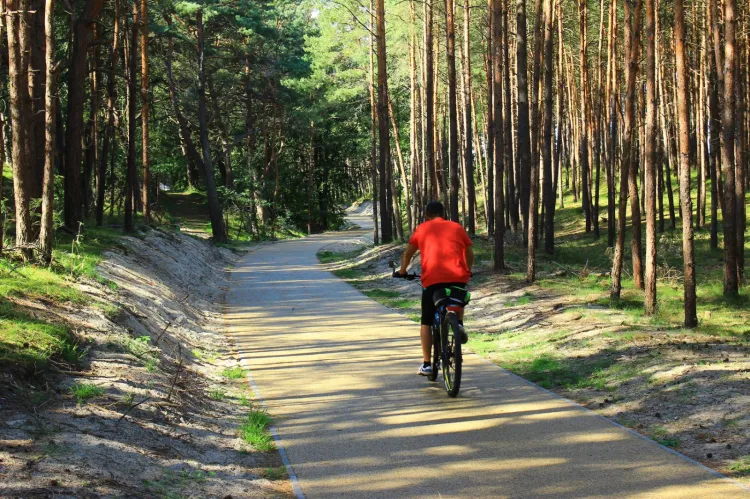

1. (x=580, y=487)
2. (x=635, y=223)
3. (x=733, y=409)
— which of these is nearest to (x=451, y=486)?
(x=580, y=487)

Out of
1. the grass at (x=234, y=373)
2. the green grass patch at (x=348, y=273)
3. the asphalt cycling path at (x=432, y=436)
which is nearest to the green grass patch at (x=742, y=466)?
the asphalt cycling path at (x=432, y=436)

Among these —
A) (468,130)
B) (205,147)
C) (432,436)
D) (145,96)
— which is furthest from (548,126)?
(432,436)

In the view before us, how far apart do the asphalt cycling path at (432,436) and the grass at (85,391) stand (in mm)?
1688

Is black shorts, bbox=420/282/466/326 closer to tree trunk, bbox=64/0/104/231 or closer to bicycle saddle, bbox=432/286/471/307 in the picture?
bicycle saddle, bbox=432/286/471/307

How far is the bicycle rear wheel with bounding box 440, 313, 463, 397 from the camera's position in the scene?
8.16m

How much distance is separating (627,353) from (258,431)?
209 inches

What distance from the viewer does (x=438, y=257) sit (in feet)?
28.5

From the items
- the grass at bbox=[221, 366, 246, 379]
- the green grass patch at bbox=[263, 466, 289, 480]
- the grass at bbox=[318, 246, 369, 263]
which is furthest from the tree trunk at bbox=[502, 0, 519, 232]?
the green grass patch at bbox=[263, 466, 289, 480]

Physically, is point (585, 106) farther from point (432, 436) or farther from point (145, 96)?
point (432, 436)

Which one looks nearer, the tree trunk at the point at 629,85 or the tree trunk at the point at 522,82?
the tree trunk at the point at 629,85

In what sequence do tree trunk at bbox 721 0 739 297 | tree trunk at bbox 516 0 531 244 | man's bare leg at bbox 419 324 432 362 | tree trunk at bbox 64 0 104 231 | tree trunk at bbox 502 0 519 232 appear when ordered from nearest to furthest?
man's bare leg at bbox 419 324 432 362 → tree trunk at bbox 721 0 739 297 → tree trunk at bbox 64 0 104 231 → tree trunk at bbox 516 0 531 244 → tree trunk at bbox 502 0 519 232

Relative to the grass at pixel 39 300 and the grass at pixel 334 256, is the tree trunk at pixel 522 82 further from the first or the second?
the grass at pixel 39 300

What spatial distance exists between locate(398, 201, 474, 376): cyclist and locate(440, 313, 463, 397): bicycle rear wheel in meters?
0.16

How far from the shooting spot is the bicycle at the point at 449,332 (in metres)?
8.21
